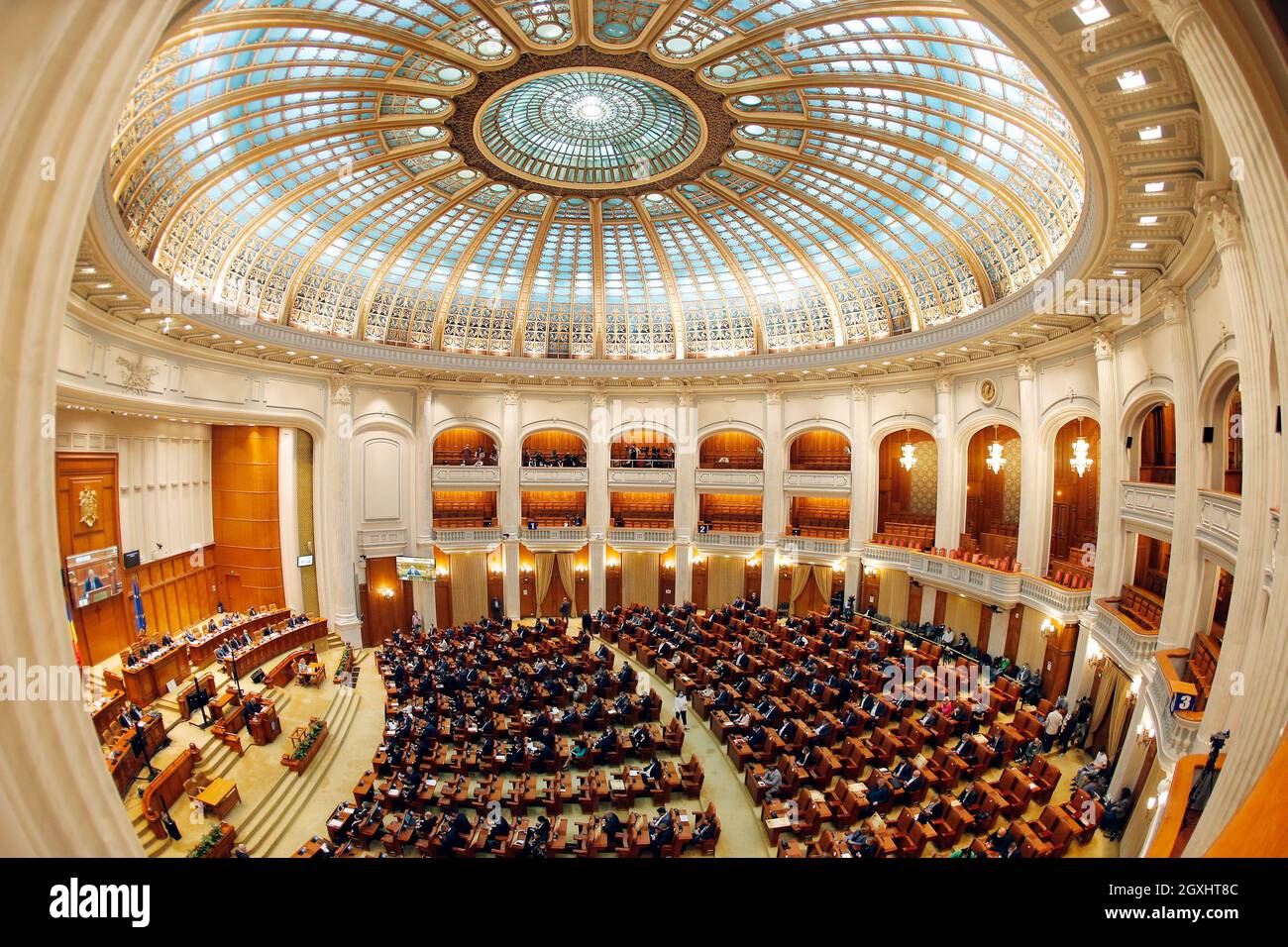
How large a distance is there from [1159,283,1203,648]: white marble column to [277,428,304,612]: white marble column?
24.0 m

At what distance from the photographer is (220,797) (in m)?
10.8

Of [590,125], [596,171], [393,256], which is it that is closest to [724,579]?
[596,171]

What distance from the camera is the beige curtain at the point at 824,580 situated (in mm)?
22938

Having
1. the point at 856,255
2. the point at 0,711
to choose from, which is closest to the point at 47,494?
the point at 0,711

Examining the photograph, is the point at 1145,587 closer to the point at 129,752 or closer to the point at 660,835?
the point at 660,835

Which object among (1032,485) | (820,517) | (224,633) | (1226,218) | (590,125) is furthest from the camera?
(820,517)

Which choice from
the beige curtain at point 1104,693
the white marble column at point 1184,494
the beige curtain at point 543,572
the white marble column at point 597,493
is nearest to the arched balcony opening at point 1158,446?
the white marble column at point 1184,494

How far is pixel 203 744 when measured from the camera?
12.7 metres

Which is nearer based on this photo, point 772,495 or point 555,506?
point 772,495

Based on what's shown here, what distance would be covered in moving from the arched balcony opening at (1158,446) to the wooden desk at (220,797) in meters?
20.9

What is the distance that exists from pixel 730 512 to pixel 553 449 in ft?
28.7

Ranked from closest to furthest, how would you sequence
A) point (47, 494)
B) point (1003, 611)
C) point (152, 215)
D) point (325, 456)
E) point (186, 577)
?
point (47, 494) < point (152, 215) < point (1003, 611) < point (186, 577) < point (325, 456)
